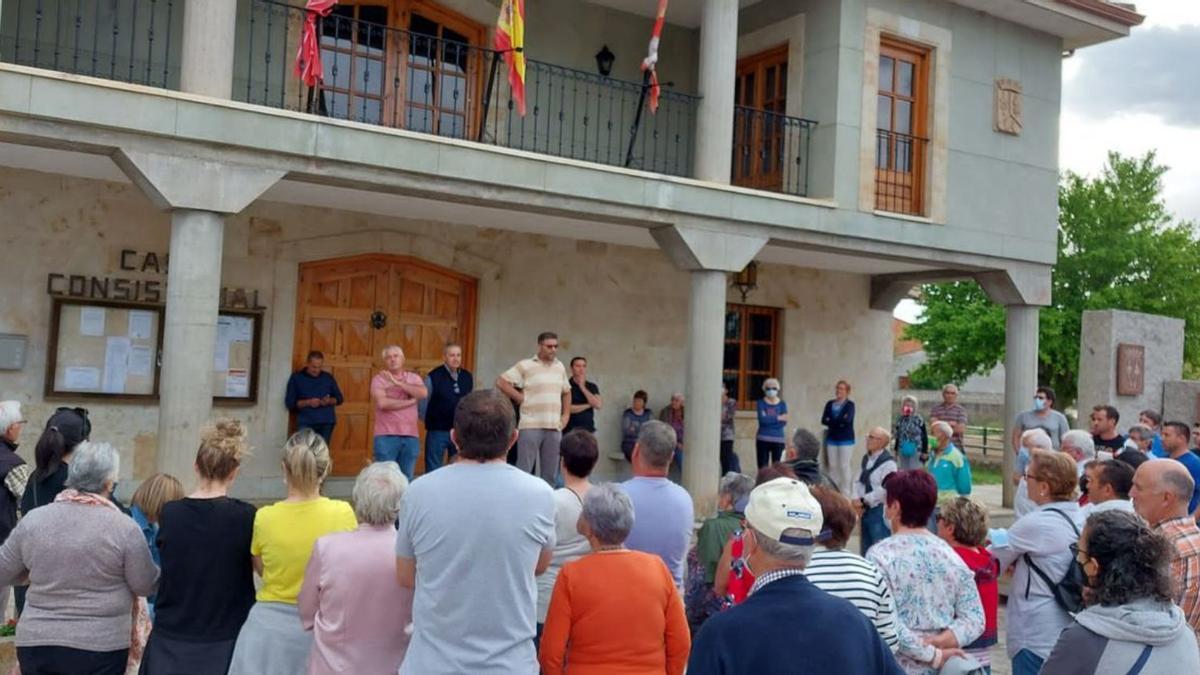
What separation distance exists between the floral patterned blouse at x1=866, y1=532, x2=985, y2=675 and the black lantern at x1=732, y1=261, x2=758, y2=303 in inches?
395

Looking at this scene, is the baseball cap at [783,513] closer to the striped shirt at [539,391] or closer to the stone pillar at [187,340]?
the stone pillar at [187,340]

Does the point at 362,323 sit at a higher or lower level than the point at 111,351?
higher

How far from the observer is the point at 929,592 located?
3.56 metres

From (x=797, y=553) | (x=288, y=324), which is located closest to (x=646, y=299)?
(x=288, y=324)

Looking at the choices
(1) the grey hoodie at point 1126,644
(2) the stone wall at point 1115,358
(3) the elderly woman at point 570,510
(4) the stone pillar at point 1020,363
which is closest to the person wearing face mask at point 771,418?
(4) the stone pillar at point 1020,363

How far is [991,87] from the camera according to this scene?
12820 millimetres

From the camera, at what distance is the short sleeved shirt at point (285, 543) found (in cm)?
355

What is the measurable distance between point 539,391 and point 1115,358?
8.68 meters

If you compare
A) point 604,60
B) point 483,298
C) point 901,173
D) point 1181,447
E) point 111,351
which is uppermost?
point 604,60

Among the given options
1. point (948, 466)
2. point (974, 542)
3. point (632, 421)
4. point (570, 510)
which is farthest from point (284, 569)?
point (632, 421)

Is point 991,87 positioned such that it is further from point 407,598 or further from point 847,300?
point 407,598

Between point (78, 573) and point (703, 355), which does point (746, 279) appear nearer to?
point (703, 355)

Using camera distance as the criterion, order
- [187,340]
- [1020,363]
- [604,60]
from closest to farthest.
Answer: [187,340] < [604,60] < [1020,363]

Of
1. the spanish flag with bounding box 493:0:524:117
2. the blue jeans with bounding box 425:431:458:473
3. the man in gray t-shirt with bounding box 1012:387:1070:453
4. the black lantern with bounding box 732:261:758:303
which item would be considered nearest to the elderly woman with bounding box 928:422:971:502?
the man in gray t-shirt with bounding box 1012:387:1070:453
